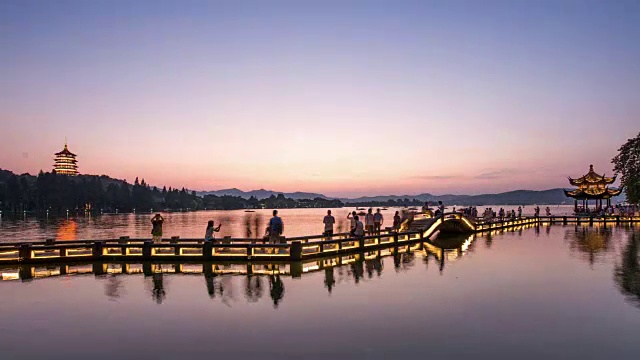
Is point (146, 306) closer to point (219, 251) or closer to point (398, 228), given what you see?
point (219, 251)

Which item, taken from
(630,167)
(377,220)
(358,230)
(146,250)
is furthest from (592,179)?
(146,250)

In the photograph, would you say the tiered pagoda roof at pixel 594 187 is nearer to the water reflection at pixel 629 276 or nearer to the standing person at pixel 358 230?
A: the water reflection at pixel 629 276

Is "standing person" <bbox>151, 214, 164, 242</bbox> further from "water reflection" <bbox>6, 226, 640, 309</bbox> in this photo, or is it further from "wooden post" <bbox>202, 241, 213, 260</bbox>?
"wooden post" <bbox>202, 241, 213, 260</bbox>

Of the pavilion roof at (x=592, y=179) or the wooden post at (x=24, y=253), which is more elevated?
the pavilion roof at (x=592, y=179)

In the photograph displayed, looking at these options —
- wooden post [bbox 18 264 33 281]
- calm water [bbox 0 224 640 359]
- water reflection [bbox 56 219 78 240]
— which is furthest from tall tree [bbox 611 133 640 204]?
water reflection [bbox 56 219 78 240]

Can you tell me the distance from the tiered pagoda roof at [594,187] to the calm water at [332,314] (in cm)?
6097

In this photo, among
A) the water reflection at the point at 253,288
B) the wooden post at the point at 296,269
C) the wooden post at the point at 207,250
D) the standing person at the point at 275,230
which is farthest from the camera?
the standing person at the point at 275,230

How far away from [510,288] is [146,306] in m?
10.7

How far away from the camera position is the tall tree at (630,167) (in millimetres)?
40459

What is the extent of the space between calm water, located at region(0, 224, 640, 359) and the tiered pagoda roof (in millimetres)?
60972

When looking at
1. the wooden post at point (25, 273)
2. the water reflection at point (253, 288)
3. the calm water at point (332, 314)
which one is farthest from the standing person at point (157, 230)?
the water reflection at point (253, 288)

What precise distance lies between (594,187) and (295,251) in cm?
6716

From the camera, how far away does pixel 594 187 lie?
74.8m

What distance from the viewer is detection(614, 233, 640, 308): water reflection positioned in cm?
1406
